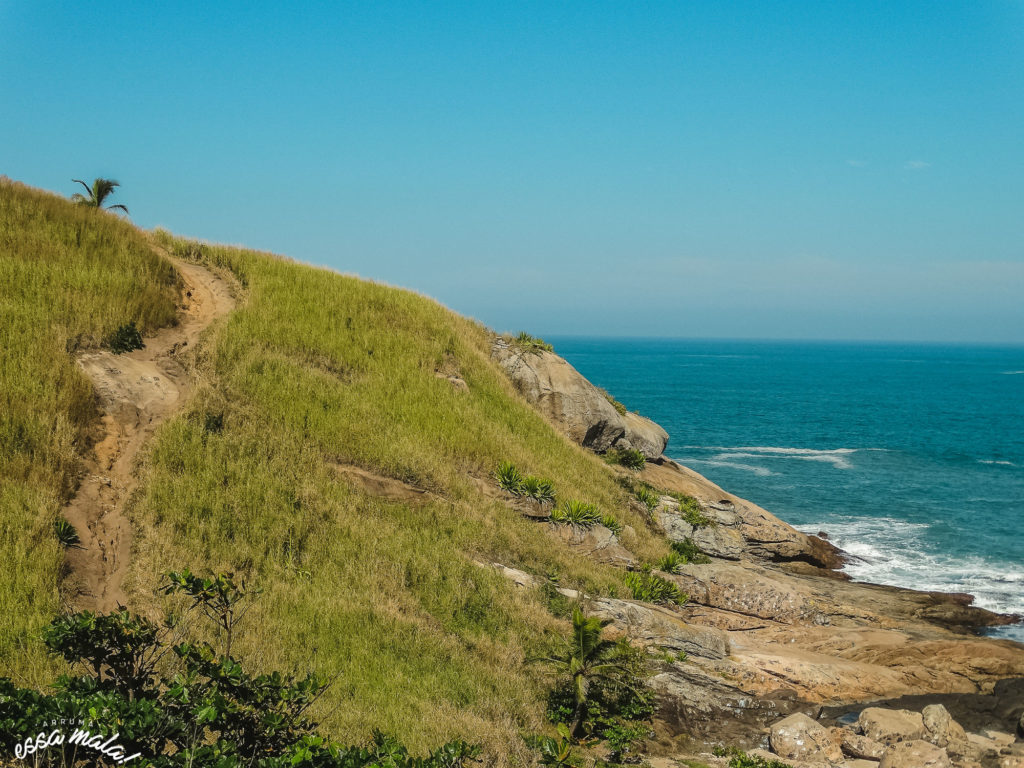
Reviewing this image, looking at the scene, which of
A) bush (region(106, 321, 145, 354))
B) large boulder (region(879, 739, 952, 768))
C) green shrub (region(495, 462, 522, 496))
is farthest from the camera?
green shrub (region(495, 462, 522, 496))

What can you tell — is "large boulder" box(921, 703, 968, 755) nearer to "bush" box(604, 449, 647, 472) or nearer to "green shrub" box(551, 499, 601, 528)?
"green shrub" box(551, 499, 601, 528)

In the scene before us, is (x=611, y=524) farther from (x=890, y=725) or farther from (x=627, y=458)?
(x=890, y=725)

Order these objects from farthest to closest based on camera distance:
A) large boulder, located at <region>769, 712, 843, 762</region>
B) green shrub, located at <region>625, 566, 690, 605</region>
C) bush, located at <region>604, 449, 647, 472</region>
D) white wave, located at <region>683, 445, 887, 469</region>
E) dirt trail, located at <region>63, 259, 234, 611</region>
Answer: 1. white wave, located at <region>683, 445, 887, 469</region>
2. bush, located at <region>604, 449, 647, 472</region>
3. green shrub, located at <region>625, 566, 690, 605</region>
4. large boulder, located at <region>769, 712, 843, 762</region>
5. dirt trail, located at <region>63, 259, 234, 611</region>

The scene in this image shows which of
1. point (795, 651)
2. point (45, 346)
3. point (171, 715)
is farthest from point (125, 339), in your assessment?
point (795, 651)

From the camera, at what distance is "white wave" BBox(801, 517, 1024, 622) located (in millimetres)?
28266

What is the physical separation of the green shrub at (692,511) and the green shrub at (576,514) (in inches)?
219

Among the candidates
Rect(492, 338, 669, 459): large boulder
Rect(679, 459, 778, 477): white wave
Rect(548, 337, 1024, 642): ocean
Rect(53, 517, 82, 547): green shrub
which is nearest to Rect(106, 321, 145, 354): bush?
Rect(53, 517, 82, 547): green shrub

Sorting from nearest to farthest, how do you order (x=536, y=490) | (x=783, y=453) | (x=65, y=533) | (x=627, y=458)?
(x=65, y=533), (x=536, y=490), (x=627, y=458), (x=783, y=453)

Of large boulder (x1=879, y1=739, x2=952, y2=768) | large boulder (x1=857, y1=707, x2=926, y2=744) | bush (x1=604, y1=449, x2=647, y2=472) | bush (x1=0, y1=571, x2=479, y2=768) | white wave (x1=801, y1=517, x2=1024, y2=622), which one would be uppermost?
bush (x1=0, y1=571, x2=479, y2=768)

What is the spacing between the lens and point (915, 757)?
12688 mm

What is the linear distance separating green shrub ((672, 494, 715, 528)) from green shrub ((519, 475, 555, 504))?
693 centimetres

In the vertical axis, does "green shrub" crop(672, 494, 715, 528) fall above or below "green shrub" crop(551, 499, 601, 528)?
below

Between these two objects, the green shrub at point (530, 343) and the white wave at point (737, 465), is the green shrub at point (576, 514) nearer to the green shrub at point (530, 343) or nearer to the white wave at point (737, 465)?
the green shrub at point (530, 343)

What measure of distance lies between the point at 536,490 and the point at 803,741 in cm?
1032
